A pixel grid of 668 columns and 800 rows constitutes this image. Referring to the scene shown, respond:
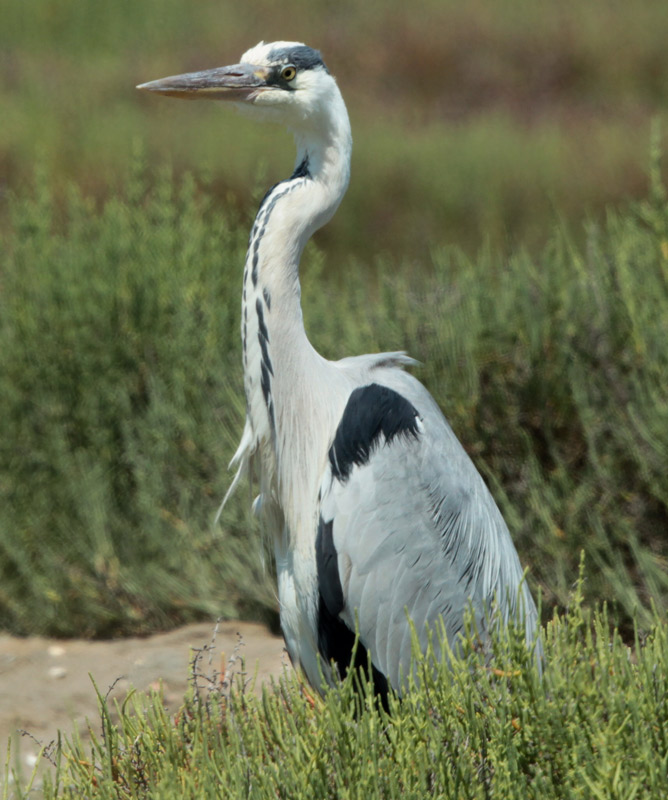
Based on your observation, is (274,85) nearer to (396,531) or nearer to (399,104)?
(396,531)

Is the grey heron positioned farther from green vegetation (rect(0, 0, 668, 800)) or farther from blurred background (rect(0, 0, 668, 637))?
blurred background (rect(0, 0, 668, 637))

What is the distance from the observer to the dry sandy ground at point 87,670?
12.3 ft

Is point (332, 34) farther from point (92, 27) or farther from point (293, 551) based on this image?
point (293, 551)

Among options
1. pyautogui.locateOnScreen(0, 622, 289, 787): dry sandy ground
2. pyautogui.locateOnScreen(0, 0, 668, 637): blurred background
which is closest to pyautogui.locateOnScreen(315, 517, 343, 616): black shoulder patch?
pyautogui.locateOnScreen(0, 622, 289, 787): dry sandy ground

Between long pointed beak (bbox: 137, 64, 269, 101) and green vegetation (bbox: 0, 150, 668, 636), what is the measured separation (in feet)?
5.13

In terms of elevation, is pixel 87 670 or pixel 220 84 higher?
pixel 220 84

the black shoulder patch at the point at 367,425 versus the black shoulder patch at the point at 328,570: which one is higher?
the black shoulder patch at the point at 367,425

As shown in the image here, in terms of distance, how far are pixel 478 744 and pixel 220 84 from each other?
182 centimetres

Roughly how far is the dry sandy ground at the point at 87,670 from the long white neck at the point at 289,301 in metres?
0.88

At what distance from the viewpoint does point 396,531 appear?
2.84 meters

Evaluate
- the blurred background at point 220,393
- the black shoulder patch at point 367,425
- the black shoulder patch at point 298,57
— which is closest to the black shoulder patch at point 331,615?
the black shoulder patch at point 367,425

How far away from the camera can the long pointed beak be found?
2.87m

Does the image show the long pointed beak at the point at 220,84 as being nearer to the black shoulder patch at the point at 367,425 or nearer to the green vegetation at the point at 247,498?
the black shoulder patch at the point at 367,425

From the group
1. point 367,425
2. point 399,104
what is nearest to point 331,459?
point 367,425
